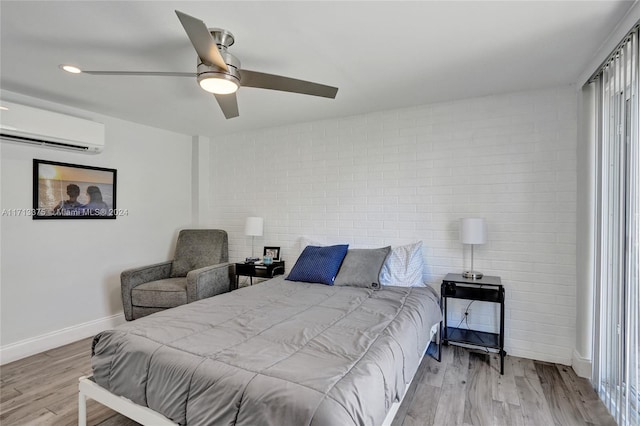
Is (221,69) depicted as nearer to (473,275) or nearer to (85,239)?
(473,275)

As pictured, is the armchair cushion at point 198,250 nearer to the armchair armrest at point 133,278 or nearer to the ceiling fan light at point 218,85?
the armchair armrest at point 133,278

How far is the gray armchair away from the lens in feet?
11.0

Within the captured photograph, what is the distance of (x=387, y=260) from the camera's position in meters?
3.11

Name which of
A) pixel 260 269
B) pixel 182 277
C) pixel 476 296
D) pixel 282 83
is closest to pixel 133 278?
pixel 182 277

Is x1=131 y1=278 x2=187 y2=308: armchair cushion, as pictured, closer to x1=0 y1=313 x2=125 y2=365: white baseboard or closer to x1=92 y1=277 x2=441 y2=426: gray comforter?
x1=0 y1=313 x2=125 y2=365: white baseboard

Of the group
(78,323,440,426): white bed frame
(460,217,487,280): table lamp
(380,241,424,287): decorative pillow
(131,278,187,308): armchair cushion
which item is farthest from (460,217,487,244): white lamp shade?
(131,278,187,308): armchair cushion

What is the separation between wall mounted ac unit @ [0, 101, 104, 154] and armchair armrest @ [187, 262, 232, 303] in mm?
1663

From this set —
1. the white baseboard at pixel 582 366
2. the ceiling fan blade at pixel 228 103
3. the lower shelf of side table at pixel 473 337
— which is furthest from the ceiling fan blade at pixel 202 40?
the white baseboard at pixel 582 366

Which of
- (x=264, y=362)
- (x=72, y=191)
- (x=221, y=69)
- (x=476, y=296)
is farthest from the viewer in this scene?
(x=72, y=191)

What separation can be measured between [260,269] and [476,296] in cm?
220

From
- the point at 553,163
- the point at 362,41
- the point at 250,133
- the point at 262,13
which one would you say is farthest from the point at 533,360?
the point at 250,133

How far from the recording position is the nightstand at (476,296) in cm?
264

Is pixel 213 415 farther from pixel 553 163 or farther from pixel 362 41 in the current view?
pixel 553 163

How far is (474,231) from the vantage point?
278 cm
